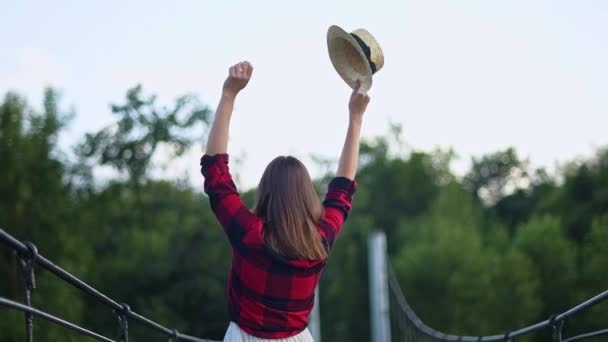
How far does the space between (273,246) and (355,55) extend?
2.49 feet

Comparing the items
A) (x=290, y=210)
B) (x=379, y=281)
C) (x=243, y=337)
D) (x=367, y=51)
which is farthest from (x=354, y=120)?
(x=379, y=281)

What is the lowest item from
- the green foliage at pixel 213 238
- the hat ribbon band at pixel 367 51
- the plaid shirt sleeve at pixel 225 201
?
the plaid shirt sleeve at pixel 225 201

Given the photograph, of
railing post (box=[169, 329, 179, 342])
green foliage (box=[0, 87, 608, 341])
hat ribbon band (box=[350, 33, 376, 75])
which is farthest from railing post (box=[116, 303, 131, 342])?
green foliage (box=[0, 87, 608, 341])

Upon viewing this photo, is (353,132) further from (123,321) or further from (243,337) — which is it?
(123,321)

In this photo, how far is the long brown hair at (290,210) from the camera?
200 cm

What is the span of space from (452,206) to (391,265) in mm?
3695

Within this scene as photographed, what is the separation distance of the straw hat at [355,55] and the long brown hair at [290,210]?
51 cm

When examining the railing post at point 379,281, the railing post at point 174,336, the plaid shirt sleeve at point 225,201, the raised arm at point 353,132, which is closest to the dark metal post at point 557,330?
the raised arm at point 353,132

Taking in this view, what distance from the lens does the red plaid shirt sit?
2008 millimetres

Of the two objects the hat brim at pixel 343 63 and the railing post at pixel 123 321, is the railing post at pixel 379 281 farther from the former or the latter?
the hat brim at pixel 343 63

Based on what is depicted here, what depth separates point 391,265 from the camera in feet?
111

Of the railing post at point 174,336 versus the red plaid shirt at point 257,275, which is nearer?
the red plaid shirt at point 257,275

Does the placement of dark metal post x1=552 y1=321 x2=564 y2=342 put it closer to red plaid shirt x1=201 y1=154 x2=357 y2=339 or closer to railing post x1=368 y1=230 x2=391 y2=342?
red plaid shirt x1=201 y1=154 x2=357 y2=339

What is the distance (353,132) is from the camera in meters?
2.45
